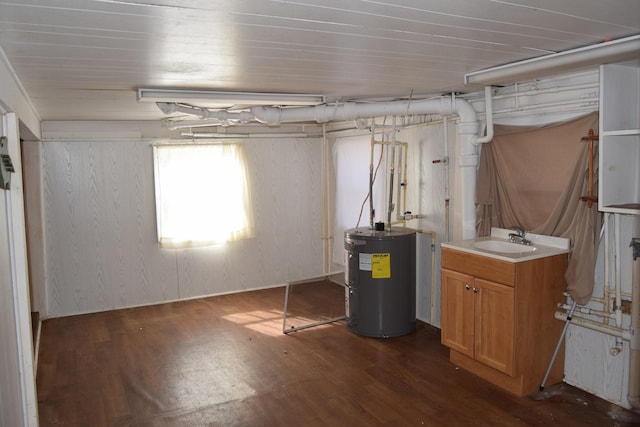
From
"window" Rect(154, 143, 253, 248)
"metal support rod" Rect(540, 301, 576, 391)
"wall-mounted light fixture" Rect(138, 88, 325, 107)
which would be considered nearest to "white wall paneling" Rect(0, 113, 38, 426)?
"wall-mounted light fixture" Rect(138, 88, 325, 107)

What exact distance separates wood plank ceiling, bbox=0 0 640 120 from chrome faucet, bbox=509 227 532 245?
1.25 m

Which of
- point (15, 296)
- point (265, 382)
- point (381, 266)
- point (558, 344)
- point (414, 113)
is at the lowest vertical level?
point (265, 382)

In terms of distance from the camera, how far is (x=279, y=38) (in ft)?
7.24

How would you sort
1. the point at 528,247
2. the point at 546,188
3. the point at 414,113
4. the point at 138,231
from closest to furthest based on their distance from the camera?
the point at 546,188 → the point at 528,247 → the point at 414,113 → the point at 138,231

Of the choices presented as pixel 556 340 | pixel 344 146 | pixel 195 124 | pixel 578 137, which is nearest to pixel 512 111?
pixel 578 137

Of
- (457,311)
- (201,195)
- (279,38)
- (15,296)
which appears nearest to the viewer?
(279,38)

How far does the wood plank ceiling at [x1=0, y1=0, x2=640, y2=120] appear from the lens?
1788mm

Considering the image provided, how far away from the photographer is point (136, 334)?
489cm

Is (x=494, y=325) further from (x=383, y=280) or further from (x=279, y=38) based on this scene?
(x=279, y=38)

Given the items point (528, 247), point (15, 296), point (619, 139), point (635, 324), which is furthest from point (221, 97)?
point (635, 324)

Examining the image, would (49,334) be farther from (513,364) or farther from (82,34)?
(513,364)

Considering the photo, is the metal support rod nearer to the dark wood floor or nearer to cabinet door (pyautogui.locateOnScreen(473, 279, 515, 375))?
the dark wood floor

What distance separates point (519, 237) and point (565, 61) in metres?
1.47

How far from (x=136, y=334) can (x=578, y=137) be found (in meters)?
4.25
